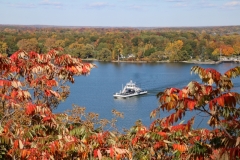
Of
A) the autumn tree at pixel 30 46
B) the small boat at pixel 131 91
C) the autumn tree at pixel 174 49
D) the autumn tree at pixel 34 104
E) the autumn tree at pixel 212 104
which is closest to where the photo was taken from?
the autumn tree at pixel 212 104

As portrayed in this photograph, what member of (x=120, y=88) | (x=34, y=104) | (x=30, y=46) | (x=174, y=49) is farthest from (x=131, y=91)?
(x=34, y=104)

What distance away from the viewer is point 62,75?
2920mm

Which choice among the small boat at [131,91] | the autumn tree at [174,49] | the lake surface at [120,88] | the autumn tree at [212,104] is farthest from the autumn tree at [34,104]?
the autumn tree at [174,49]

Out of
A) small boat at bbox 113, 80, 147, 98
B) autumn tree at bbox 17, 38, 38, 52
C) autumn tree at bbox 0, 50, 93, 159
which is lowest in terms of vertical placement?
small boat at bbox 113, 80, 147, 98

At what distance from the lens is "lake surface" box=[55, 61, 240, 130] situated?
51.6 ft

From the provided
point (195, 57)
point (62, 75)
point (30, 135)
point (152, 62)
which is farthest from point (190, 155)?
point (195, 57)

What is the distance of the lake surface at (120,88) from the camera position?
15.7 meters

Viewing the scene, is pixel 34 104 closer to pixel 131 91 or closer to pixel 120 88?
pixel 131 91

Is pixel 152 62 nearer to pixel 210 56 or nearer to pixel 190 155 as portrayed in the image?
pixel 210 56

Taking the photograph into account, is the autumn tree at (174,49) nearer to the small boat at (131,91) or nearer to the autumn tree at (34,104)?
the small boat at (131,91)

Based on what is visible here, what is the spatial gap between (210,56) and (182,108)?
3835 cm

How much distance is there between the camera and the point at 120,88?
23547 millimetres

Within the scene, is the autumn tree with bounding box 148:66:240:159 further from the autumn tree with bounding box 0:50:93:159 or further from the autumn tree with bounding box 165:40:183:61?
the autumn tree with bounding box 165:40:183:61

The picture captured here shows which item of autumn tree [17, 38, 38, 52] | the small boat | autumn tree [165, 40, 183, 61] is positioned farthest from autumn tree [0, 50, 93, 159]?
autumn tree [165, 40, 183, 61]
